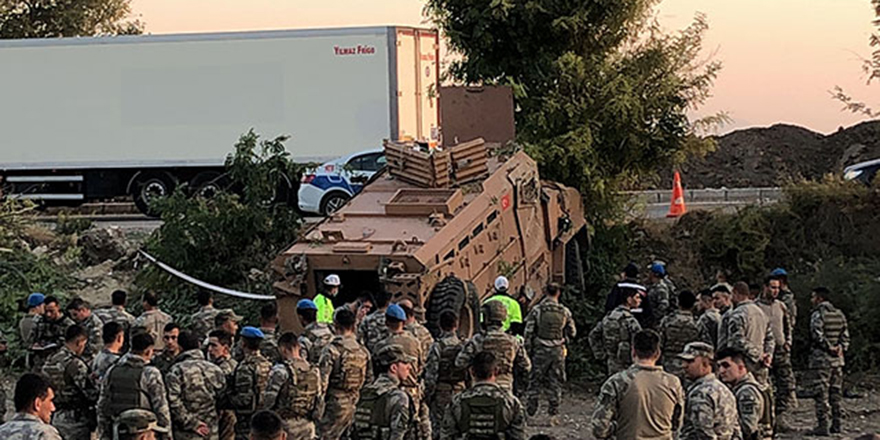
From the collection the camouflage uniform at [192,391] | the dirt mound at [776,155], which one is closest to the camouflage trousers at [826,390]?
the camouflage uniform at [192,391]

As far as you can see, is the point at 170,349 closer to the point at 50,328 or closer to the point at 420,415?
the point at 50,328

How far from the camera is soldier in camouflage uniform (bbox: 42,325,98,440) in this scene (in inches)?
404

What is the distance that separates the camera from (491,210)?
15227 millimetres

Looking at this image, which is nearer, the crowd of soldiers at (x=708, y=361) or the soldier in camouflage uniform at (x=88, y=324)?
the crowd of soldiers at (x=708, y=361)

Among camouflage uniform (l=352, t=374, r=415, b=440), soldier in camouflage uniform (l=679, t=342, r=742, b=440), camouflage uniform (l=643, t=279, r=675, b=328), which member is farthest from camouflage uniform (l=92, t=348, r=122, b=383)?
camouflage uniform (l=643, t=279, r=675, b=328)

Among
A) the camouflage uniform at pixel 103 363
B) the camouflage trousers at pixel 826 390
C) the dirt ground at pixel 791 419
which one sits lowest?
the dirt ground at pixel 791 419

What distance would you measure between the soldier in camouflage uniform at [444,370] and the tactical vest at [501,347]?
24 cm

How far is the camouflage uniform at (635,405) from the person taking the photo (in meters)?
8.70

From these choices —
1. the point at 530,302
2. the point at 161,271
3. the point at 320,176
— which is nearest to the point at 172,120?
the point at 320,176

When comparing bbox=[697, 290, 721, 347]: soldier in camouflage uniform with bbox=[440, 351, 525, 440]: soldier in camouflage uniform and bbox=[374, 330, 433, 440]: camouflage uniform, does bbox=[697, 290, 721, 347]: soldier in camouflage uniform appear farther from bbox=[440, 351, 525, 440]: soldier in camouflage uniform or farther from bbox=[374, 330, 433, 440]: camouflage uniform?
bbox=[440, 351, 525, 440]: soldier in camouflage uniform

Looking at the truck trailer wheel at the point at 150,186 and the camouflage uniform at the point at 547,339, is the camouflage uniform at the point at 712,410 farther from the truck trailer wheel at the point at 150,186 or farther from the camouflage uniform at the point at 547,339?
the truck trailer wheel at the point at 150,186

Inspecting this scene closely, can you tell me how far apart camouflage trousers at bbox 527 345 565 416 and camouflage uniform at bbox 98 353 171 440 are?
16.3 ft

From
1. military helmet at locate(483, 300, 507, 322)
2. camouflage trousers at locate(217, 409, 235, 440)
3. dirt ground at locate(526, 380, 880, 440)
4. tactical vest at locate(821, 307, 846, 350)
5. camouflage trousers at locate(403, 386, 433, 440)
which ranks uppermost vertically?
military helmet at locate(483, 300, 507, 322)

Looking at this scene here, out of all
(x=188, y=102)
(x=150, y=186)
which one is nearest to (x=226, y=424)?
(x=188, y=102)
